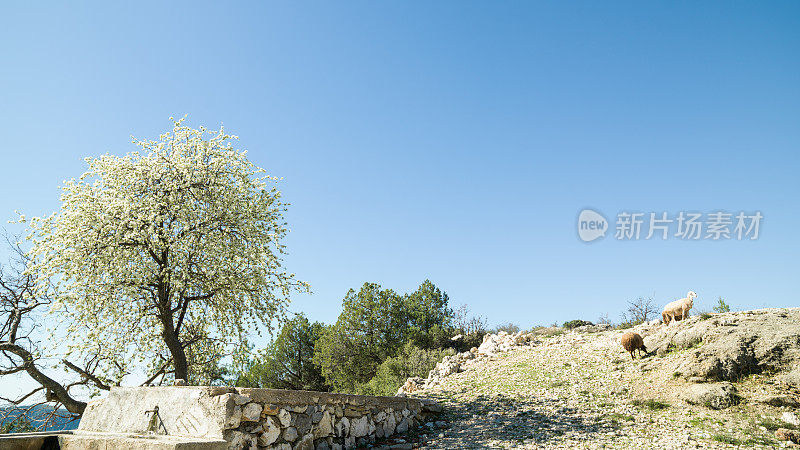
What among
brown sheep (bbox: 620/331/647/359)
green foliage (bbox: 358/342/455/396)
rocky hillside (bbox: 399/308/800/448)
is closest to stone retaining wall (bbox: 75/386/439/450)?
rocky hillside (bbox: 399/308/800/448)

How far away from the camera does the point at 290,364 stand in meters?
36.1

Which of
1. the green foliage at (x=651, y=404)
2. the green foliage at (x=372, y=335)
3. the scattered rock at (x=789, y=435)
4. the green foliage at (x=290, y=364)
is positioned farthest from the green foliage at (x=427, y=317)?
the scattered rock at (x=789, y=435)

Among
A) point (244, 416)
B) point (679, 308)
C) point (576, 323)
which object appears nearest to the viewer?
point (244, 416)

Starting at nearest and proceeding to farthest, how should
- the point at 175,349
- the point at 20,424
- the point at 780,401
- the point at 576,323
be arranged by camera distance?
the point at 780,401, the point at 175,349, the point at 20,424, the point at 576,323

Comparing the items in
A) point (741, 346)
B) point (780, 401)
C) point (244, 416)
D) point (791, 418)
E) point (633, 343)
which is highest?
point (633, 343)

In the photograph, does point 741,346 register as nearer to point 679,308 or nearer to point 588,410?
point 588,410

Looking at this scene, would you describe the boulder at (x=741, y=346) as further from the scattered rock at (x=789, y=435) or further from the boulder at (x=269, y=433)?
the boulder at (x=269, y=433)

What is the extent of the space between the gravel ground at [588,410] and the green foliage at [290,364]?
64.5 feet

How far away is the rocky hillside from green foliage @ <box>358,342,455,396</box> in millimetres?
5211

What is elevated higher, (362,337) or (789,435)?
(362,337)

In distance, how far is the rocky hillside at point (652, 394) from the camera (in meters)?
11.0

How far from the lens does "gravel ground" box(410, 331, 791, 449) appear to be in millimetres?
10844

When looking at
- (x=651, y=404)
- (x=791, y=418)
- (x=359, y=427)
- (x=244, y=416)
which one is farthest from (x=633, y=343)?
(x=244, y=416)

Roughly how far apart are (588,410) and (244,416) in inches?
382
